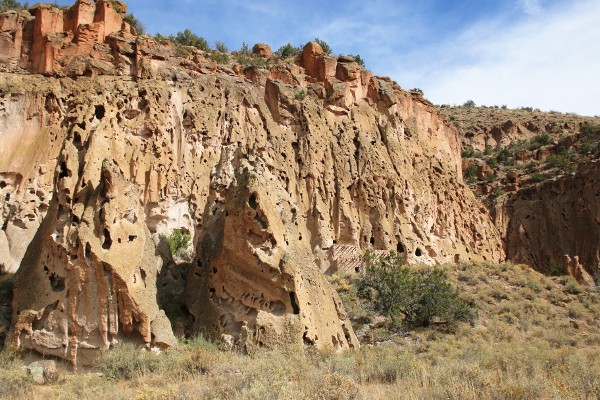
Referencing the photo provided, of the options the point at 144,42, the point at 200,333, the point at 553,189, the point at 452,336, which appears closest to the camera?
the point at 200,333

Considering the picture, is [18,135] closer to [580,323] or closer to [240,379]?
[240,379]

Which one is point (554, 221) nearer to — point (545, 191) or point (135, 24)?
point (545, 191)

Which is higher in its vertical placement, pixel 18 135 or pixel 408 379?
pixel 18 135

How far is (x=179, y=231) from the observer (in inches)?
938

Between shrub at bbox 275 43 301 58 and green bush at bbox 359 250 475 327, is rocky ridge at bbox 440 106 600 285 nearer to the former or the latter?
green bush at bbox 359 250 475 327

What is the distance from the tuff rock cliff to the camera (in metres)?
11.1

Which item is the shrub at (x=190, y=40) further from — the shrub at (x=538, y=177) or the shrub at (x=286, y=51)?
the shrub at (x=538, y=177)

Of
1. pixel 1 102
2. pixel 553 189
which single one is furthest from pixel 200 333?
pixel 553 189

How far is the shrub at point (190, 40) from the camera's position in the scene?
3800 cm

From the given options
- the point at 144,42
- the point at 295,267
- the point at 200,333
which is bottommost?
the point at 200,333

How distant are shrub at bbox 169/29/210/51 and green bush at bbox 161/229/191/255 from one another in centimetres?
1881

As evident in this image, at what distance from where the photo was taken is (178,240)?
22.7 m

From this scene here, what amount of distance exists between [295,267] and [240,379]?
11.6 feet

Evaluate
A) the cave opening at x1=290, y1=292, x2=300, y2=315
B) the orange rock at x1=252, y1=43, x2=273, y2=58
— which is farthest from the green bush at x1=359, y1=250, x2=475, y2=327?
the orange rock at x1=252, y1=43, x2=273, y2=58
